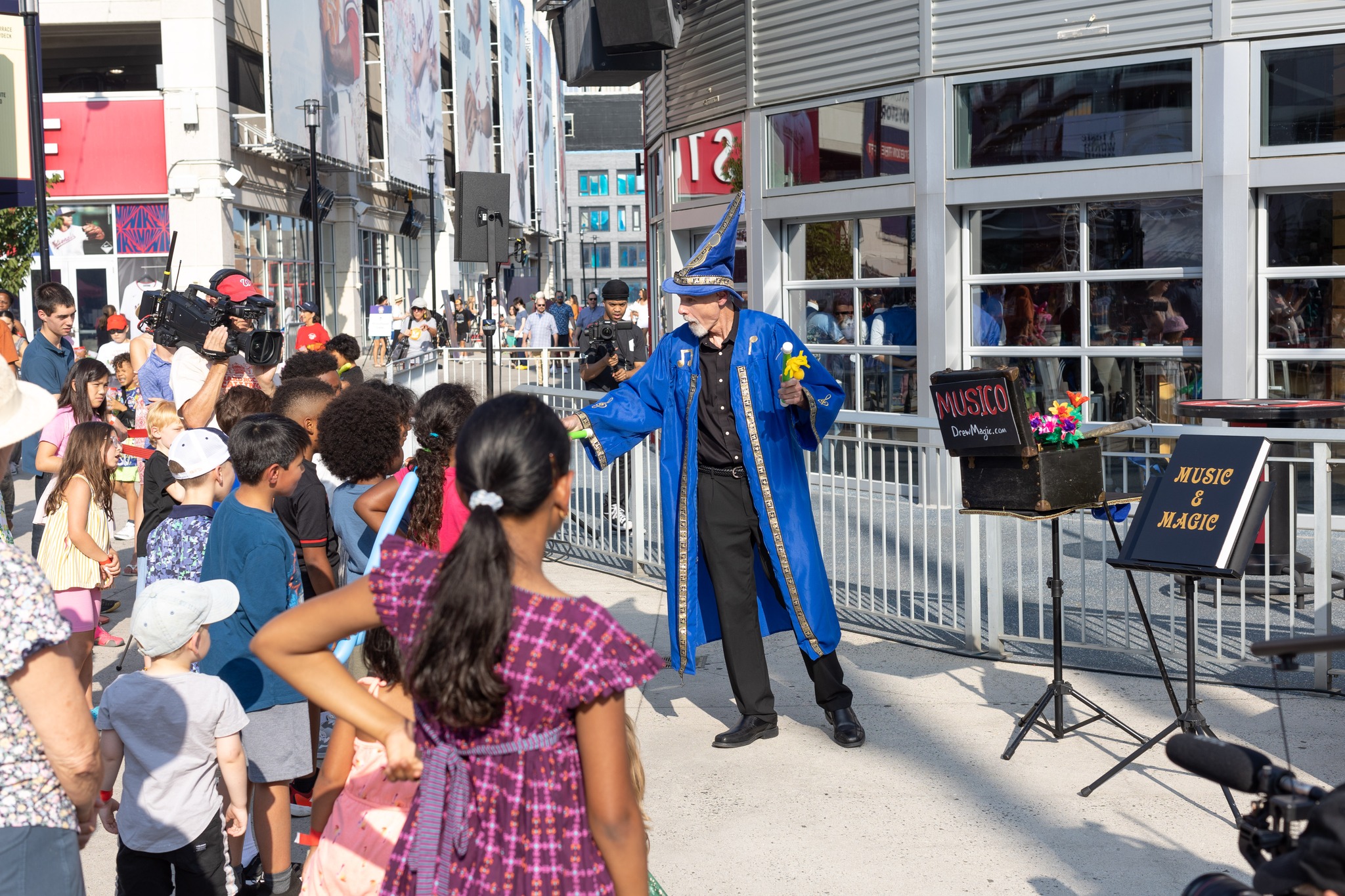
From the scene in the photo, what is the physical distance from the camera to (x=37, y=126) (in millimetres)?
13477

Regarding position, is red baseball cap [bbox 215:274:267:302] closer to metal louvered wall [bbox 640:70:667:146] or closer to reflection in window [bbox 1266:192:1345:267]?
reflection in window [bbox 1266:192:1345:267]

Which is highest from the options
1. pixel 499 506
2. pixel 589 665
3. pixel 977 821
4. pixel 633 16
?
pixel 633 16

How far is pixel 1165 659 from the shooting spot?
6.30 m

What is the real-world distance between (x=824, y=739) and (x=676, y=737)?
0.64 metres

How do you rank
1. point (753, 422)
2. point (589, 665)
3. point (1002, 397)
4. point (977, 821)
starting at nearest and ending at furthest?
point (589, 665) → point (977, 821) → point (1002, 397) → point (753, 422)

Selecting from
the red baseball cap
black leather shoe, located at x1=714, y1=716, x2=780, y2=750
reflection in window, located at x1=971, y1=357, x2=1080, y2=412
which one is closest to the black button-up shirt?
black leather shoe, located at x1=714, y1=716, x2=780, y2=750

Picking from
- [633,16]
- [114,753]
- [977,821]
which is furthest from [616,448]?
[633,16]

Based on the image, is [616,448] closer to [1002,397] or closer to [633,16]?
[1002,397]

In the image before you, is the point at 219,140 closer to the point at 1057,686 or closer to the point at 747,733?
the point at 747,733

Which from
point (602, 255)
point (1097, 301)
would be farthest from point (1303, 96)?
point (602, 255)

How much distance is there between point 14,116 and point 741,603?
37.6 feet

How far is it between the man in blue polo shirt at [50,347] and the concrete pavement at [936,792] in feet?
11.7

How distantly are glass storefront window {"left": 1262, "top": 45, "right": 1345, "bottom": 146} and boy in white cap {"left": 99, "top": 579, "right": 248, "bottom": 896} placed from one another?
8.69 metres

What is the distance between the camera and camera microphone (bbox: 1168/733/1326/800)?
202cm
